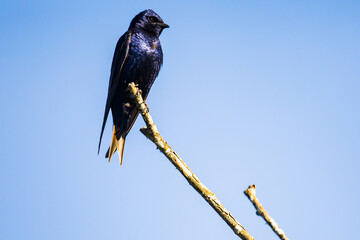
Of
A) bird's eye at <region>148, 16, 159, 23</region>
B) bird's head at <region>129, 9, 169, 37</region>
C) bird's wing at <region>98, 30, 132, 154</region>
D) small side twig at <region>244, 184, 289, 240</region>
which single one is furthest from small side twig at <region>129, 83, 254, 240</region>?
bird's eye at <region>148, 16, 159, 23</region>

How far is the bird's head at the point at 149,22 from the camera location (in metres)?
5.73

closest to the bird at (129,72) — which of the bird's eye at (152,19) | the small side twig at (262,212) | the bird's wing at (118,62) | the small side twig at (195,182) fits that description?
the bird's wing at (118,62)

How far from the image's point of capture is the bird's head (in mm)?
5730

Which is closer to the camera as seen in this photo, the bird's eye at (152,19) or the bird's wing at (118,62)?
the bird's wing at (118,62)

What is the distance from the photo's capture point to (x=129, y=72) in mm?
5242

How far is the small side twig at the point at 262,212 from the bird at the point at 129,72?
10.7ft

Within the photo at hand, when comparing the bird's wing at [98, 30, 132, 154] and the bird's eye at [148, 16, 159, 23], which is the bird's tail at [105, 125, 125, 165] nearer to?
the bird's wing at [98, 30, 132, 154]

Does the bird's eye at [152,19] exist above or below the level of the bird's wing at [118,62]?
above

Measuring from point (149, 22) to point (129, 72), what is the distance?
3.10 feet

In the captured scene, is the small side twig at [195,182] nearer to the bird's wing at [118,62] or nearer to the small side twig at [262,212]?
the small side twig at [262,212]

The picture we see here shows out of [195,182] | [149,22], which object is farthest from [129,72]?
[195,182]

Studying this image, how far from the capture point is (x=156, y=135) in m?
3.27

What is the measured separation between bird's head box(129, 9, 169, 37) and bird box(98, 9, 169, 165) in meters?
0.15

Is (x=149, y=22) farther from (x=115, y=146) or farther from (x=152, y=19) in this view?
(x=115, y=146)
